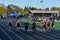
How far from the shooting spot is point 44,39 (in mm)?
21688

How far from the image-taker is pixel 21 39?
2145 cm

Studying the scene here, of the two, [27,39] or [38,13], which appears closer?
[27,39]

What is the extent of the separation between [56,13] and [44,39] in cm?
9401

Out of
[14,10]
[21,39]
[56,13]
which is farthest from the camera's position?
[14,10]

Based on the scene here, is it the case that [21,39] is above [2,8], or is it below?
above

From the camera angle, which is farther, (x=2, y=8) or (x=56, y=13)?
(x=2, y=8)

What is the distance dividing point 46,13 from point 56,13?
14.6 ft

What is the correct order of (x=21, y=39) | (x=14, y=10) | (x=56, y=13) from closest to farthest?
(x=21, y=39) < (x=56, y=13) < (x=14, y=10)

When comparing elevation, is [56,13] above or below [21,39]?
below

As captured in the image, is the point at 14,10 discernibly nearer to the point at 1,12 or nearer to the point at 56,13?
the point at 1,12

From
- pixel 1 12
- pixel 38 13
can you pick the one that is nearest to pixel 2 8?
pixel 1 12

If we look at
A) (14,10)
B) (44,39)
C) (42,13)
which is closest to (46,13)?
(42,13)

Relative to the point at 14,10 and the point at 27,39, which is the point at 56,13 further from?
the point at 27,39

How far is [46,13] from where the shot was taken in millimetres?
116750
